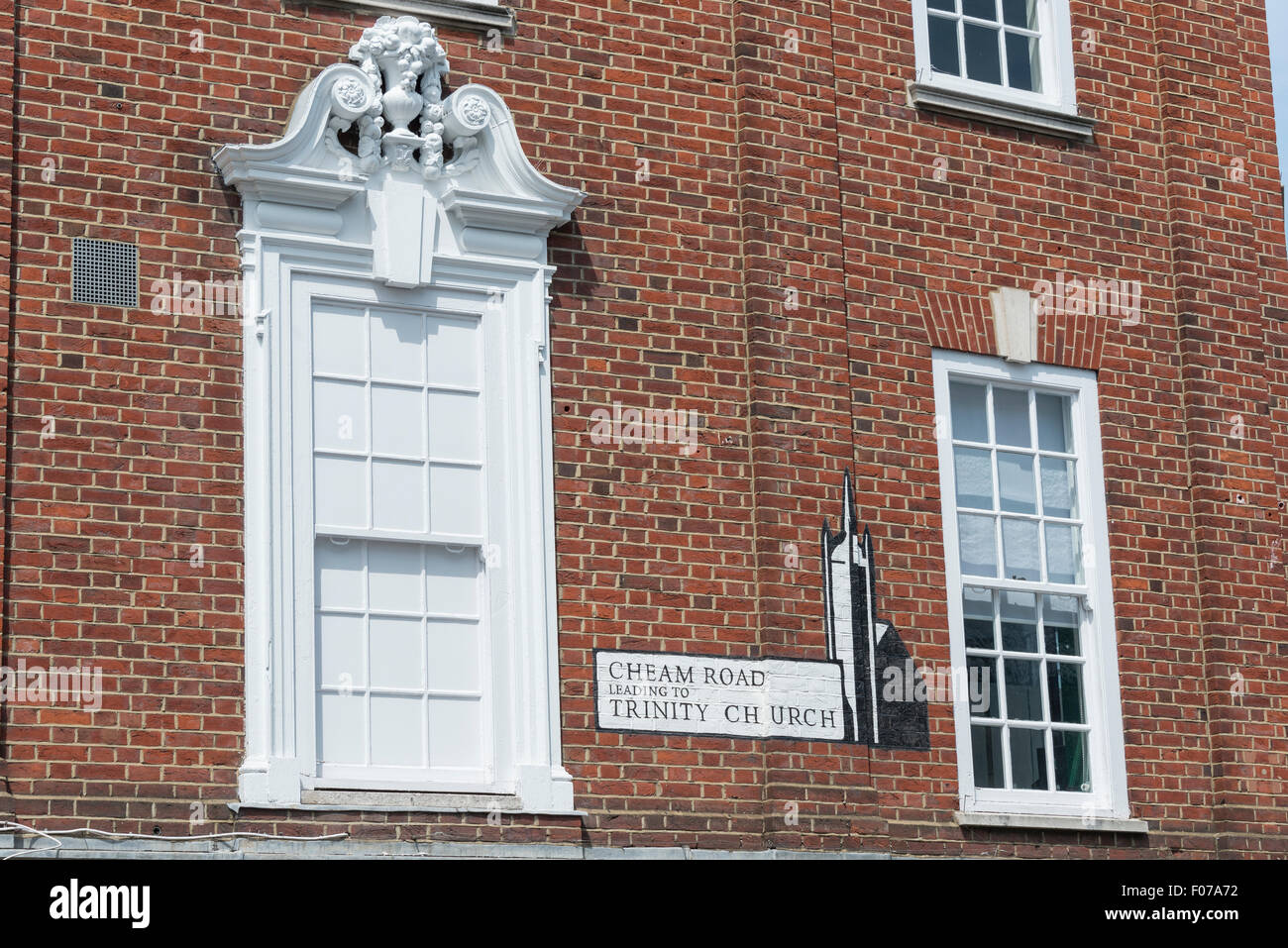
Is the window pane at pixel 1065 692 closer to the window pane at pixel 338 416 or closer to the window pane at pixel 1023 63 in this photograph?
the window pane at pixel 1023 63

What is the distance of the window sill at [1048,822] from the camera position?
12.4 metres

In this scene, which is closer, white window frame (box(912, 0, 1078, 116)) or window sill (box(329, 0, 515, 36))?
window sill (box(329, 0, 515, 36))

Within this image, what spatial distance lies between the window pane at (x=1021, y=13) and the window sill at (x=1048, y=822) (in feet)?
16.5

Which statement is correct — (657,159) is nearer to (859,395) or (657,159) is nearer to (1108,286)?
(859,395)

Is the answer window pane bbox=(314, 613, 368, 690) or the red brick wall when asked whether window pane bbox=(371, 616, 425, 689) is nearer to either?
window pane bbox=(314, 613, 368, 690)

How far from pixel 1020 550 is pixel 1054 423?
2.91 feet

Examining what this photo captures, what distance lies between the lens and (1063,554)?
13.3 meters

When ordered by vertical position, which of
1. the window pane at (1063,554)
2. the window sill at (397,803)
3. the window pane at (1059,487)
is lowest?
the window sill at (397,803)

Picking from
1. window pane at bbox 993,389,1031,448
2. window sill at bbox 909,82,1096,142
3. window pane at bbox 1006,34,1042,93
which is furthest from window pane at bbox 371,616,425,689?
window pane at bbox 1006,34,1042,93

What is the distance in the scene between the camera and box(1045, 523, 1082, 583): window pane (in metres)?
13.2

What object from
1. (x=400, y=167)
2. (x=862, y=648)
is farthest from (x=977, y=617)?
(x=400, y=167)

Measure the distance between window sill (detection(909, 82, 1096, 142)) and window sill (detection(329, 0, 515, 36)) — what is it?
8.77 feet

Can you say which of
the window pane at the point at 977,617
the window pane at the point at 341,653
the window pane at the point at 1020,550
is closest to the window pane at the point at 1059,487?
the window pane at the point at 1020,550

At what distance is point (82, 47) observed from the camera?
11.2 metres
